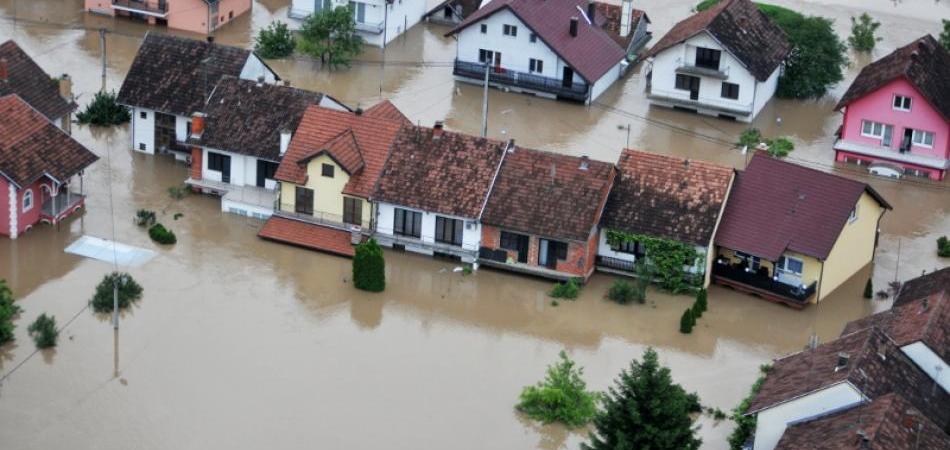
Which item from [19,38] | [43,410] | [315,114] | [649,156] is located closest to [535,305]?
[649,156]

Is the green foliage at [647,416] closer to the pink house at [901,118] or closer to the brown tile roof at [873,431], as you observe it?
the brown tile roof at [873,431]

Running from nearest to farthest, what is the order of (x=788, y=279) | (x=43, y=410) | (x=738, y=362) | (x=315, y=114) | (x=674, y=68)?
(x=43, y=410) → (x=738, y=362) → (x=788, y=279) → (x=315, y=114) → (x=674, y=68)

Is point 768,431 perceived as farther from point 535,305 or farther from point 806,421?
point 535,305

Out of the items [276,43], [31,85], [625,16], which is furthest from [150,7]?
[625,16]

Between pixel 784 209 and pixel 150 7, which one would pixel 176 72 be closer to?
pixel 150 7

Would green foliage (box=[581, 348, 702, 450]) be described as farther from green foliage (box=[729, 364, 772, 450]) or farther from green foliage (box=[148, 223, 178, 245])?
green foliage (box=[148, 223, 178, 245])

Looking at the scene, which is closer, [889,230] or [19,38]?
[889,230]
